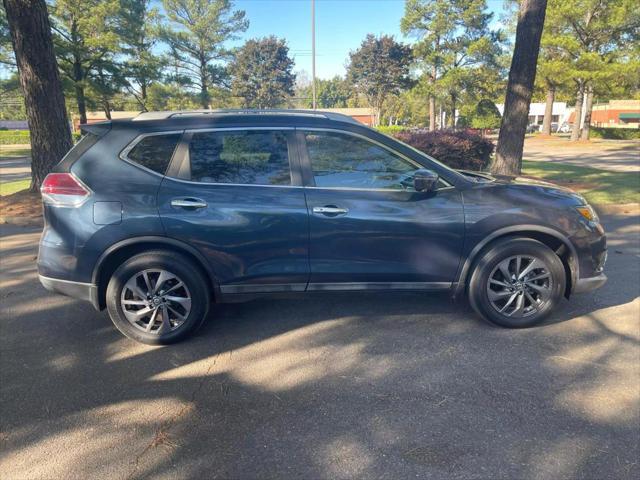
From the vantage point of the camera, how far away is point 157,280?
141 inches

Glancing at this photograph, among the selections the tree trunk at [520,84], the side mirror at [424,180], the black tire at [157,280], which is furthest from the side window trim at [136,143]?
the tree trunk at [520,84]

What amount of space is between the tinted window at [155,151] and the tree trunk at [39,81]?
19.2 ft

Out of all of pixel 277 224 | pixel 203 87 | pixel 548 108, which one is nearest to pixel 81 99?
pixel 203 87

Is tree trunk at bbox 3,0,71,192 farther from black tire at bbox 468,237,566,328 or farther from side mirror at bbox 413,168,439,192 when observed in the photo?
black tire at bbox 468,237,566,328

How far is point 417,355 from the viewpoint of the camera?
3439 mm

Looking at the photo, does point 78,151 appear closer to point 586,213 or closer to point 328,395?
point 328,395

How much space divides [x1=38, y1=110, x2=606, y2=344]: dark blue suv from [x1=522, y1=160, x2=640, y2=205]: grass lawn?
6.11 m

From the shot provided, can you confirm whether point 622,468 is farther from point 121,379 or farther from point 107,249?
point 107,249

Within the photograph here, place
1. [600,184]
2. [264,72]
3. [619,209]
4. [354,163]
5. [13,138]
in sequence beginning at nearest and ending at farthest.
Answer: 1. [354,163]
2. [619,209]
3. [600,184]
4. [13,138]
5. [264,72]

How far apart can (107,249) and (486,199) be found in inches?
121

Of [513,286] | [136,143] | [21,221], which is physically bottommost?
[21,221]

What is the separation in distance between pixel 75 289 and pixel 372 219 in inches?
95.6

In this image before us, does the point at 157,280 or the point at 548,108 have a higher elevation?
the point at 548,108

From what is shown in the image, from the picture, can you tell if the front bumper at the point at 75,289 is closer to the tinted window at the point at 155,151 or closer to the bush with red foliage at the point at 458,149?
the tinted window at the point at 155,151
